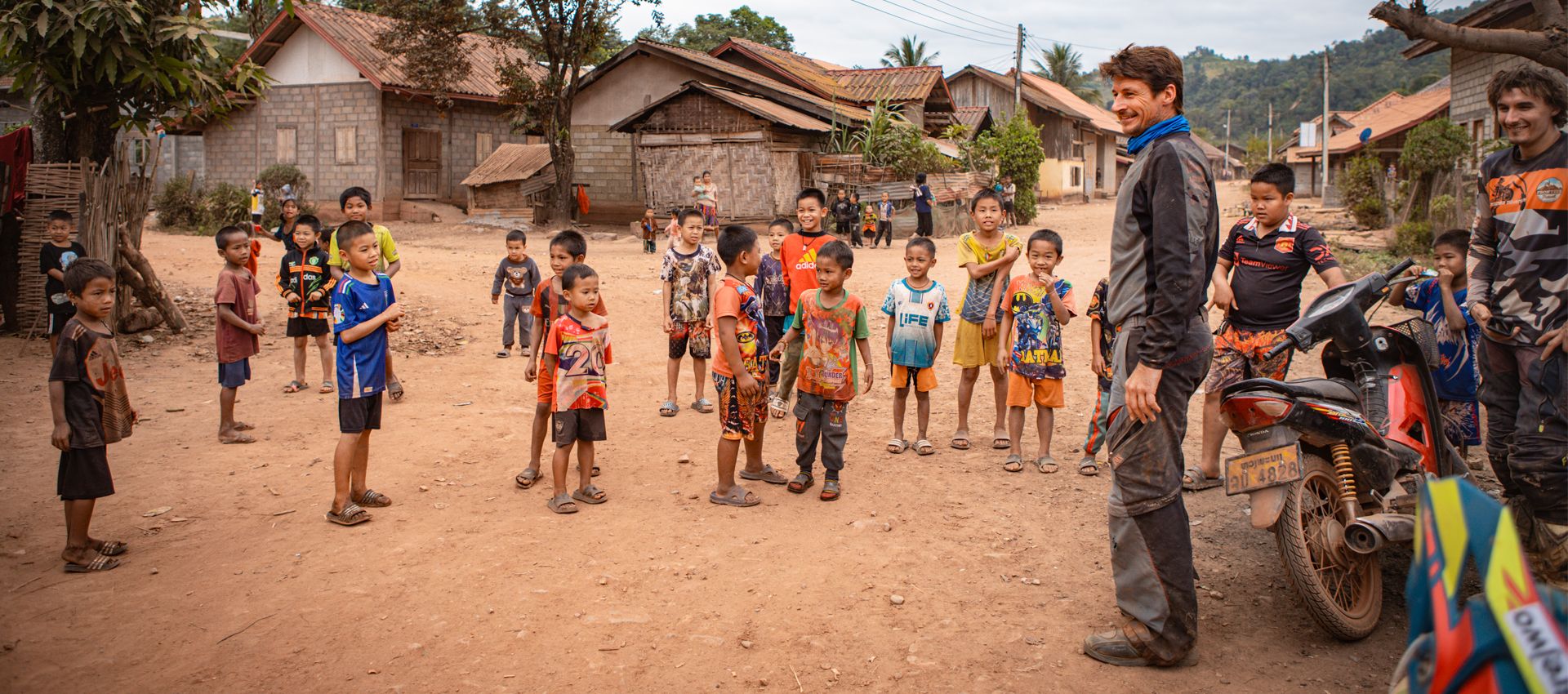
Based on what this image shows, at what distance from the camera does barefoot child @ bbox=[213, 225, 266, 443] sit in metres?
6.59

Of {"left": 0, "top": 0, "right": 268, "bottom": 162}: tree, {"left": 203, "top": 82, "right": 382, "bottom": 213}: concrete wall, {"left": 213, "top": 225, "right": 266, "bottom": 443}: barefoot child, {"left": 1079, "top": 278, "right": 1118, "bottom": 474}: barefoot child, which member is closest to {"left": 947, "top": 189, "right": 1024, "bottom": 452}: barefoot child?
{"left": 1079, "top": 278, "right": 1118, "bottom": 474}: barefoot child

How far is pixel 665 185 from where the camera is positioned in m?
22.7

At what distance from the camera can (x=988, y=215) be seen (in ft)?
19.8

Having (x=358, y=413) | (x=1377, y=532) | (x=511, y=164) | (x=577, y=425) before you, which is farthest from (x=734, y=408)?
(x=511, y=164)

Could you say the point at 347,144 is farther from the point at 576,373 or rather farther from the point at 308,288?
the point at 576,373

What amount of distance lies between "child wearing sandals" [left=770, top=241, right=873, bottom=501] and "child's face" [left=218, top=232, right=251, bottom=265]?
4092mm

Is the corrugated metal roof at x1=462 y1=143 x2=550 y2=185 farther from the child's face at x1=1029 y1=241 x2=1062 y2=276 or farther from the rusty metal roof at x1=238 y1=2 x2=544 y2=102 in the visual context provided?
the child's face at x1=1029 y1=241 x2=1062 y2=276

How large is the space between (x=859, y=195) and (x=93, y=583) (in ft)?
60.9

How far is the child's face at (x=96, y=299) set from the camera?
174 inches

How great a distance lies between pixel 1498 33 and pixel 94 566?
792cm

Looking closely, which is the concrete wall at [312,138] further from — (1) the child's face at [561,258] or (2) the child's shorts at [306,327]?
(1) the child's face at [561,258]

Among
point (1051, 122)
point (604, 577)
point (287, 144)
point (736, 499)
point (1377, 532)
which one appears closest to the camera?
point (1377, 532)

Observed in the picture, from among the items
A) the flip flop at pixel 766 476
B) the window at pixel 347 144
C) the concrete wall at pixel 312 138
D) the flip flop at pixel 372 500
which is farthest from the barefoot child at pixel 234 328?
the window at pixel 347 144

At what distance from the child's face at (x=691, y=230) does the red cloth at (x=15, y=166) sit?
22.3ft
